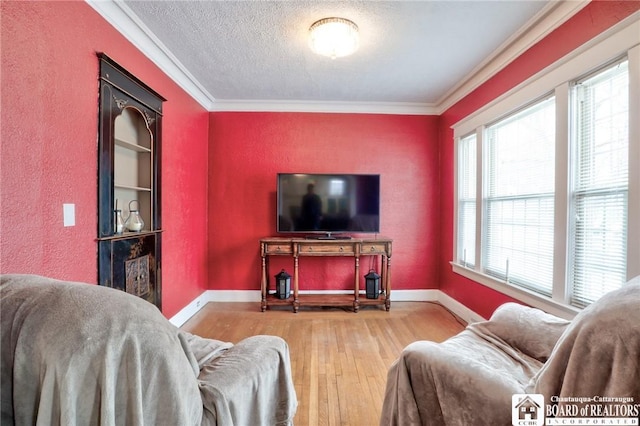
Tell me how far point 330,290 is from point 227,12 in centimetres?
315

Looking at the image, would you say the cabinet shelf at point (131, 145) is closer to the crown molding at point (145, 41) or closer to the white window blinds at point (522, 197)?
the crown molding at point (145, 41)

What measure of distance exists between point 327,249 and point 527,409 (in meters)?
2.58

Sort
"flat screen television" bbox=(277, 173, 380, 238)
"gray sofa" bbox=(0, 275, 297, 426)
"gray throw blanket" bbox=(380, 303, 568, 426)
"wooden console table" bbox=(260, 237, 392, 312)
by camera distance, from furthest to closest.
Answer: "flat screen television" bbox=(277, 173, 380, 238) < "wooden console table" bbox=(260, 237, 392, 312) < "gray throw blanket" bbox=(380, 303, 568, 426) < "gray sofa" bbox=(0, 275, 297, 426)

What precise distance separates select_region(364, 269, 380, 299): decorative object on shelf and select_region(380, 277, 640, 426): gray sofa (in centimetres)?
191

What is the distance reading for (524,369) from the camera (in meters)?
1.33

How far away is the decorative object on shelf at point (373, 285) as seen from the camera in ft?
11.6

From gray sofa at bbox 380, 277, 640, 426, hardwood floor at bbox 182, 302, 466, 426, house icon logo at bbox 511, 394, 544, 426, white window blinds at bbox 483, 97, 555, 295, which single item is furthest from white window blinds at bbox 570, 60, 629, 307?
hardwood floor at bbox 182, 302, 466, 426

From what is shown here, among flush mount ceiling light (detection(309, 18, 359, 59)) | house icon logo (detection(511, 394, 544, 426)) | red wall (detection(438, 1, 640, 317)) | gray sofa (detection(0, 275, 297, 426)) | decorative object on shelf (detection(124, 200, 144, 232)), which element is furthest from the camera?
decorative object on shelf (detection(124, 200, 144, 232))

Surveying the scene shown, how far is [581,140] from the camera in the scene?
6.10 feet

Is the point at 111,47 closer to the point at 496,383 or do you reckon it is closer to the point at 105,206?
the point at 105,206

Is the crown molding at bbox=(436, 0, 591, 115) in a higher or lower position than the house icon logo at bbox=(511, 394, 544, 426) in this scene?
higher

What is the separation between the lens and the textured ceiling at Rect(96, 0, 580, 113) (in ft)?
6.44

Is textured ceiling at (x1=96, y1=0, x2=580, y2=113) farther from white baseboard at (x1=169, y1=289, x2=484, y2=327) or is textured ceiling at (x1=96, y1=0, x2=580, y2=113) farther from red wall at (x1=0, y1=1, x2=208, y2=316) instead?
white baseboard at (x1=169, y1=289, x2=484, y2=327)

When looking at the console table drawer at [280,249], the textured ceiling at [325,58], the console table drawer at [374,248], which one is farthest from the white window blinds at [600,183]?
the console table drawer at [280,249]
